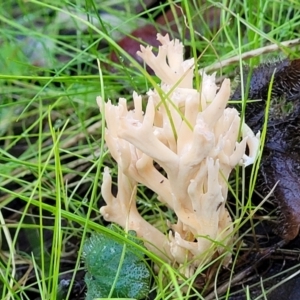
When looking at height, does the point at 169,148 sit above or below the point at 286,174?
above

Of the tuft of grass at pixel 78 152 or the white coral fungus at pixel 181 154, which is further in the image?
the tuft of grass at pixel 78 152

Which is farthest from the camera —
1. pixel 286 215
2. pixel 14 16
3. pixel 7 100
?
pixel 14 16

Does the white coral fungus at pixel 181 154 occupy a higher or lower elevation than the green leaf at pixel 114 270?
higher

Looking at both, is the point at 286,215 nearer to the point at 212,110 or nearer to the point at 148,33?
the point at 212,110

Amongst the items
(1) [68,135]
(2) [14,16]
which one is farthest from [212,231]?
(2) [14,16]
